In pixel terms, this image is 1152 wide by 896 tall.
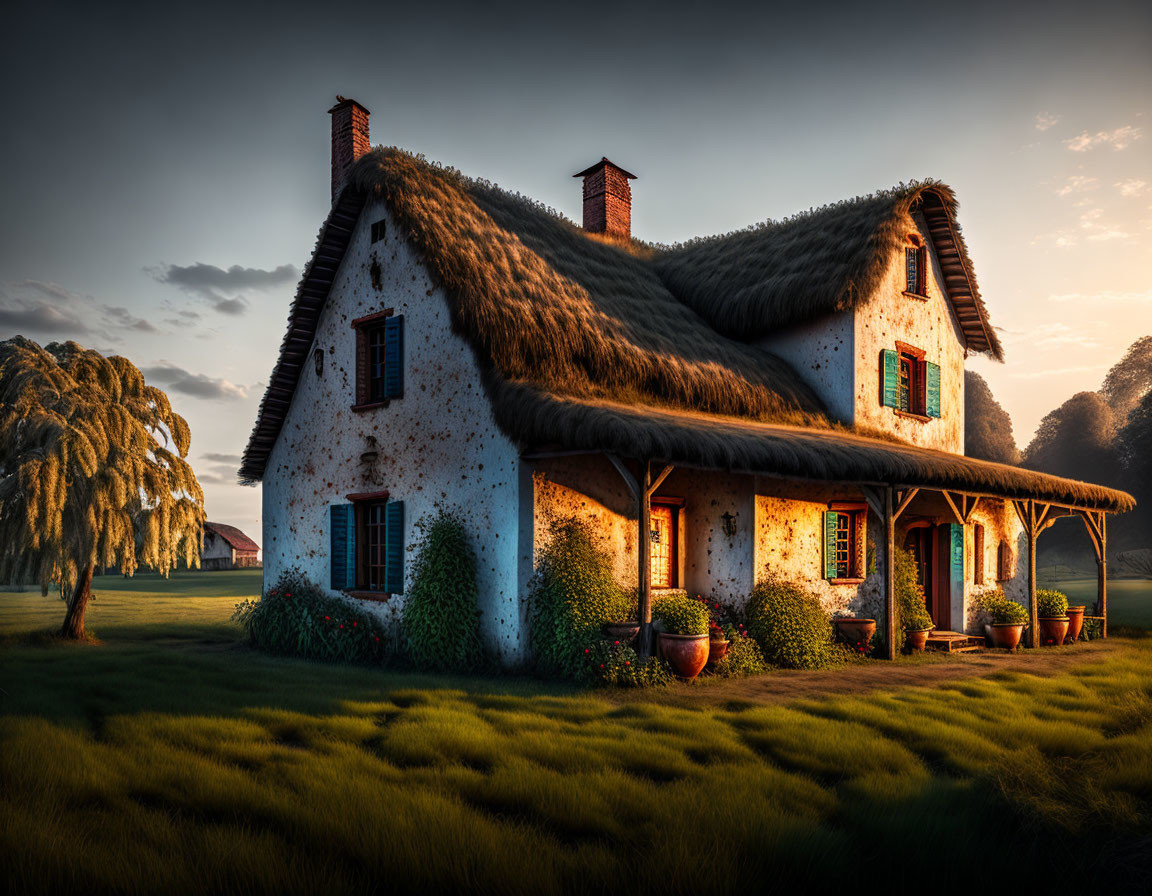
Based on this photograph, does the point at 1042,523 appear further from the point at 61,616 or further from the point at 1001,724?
the point at 61,616

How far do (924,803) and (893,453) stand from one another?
28.3ft

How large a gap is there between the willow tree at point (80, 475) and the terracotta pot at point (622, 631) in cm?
867

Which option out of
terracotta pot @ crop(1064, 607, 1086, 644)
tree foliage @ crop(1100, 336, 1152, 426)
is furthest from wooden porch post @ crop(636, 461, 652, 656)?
tree foliage @ crop(1100, 336, 1152, 426)

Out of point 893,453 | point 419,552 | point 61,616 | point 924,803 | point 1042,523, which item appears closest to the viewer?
point 924,803

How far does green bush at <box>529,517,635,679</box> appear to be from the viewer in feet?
33.0

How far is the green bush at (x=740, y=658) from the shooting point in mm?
10836

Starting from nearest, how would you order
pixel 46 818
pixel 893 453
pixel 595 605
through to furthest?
pixel 46 818 < pixel 595 605 < pixel 893 453

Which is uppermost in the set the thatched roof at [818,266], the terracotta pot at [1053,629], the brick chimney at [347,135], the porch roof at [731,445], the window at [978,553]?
the brick chimney at [347,135]

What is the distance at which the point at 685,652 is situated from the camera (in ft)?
32.9

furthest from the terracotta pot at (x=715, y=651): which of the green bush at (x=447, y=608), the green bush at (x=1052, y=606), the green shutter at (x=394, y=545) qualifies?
the green bush at (x=1052, y=606)

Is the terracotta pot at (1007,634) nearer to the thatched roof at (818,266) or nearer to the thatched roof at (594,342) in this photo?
the thatched roof at (594,342)

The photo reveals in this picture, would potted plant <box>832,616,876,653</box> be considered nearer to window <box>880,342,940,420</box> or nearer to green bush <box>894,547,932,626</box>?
green bush <box>894,547,932,626</box>

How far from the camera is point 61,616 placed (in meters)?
19.5

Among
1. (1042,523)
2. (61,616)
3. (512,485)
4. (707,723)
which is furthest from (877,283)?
(61,616)
